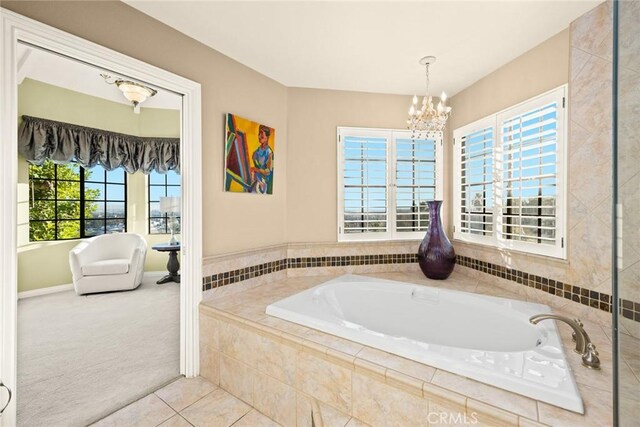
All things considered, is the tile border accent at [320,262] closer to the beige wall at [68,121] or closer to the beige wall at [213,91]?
the beige wall at [213,91]

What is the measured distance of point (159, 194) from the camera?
5070 mm

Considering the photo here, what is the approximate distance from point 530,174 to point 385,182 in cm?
119

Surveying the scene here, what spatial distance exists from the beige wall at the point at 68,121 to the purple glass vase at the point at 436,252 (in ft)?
14.5

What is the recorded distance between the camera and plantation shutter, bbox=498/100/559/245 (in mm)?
1908

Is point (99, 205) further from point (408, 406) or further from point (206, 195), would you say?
point (408, 406)

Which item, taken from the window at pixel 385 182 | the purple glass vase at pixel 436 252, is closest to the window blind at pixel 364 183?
the window at pixel 385 182

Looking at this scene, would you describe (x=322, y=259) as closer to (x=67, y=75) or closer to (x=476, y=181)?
(x=476, y=181)

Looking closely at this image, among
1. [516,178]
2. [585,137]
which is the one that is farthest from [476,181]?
[585,137]

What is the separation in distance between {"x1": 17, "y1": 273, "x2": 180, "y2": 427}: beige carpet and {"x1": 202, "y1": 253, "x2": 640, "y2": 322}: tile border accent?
783mm

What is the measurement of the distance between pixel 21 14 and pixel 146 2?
23.1 inches

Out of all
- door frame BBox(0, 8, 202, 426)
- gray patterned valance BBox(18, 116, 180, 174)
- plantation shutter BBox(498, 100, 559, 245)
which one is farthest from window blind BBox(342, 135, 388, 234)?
gray patterned valance BBox(18, 116, 180, 174)

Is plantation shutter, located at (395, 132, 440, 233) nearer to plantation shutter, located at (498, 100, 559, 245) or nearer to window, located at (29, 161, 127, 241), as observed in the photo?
plantation shutter, located at (498, 100, 559, 245)

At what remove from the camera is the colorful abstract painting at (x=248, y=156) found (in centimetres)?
219

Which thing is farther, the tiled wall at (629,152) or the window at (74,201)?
the window at (74,201)
